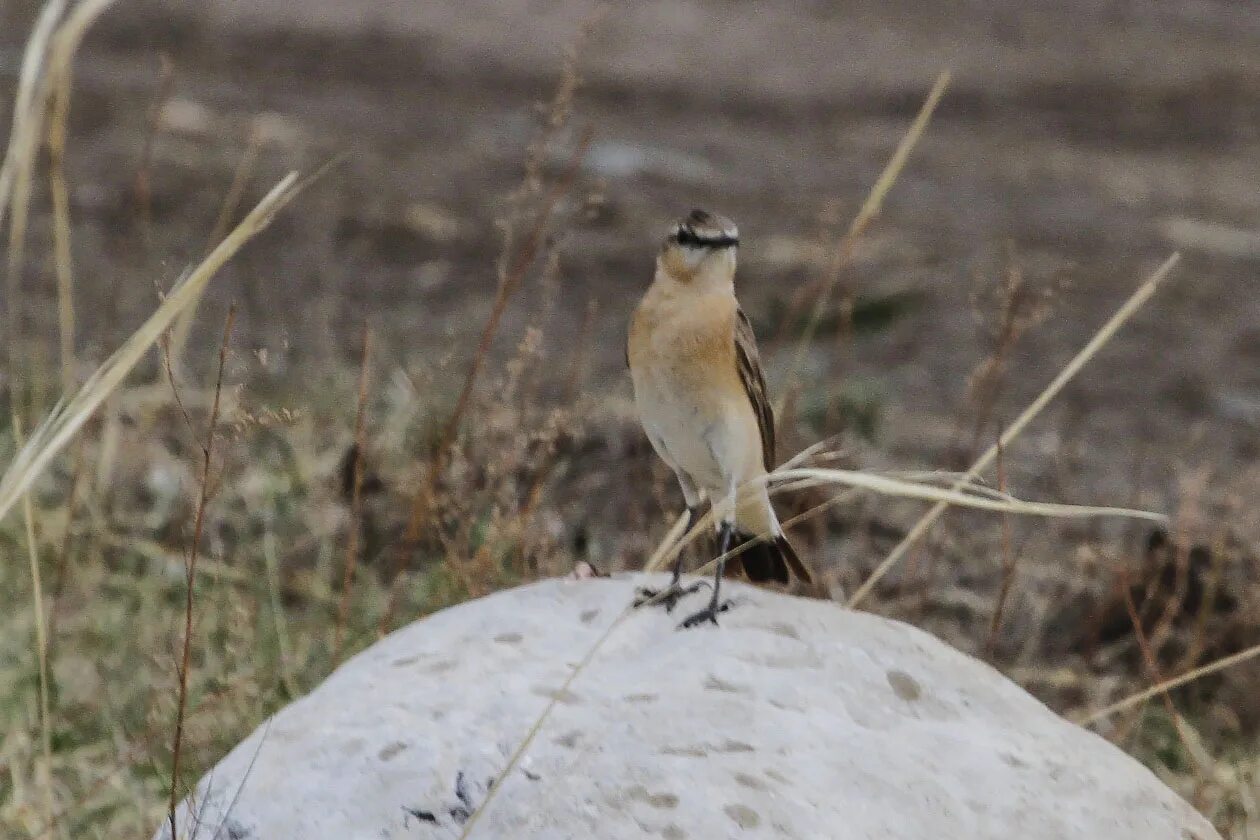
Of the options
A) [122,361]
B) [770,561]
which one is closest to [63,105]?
[122,361]

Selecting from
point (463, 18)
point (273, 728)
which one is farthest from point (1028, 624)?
point (463, 18)

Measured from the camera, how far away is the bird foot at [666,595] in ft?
8.57

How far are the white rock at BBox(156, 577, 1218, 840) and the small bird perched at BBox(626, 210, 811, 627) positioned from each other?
55 cm

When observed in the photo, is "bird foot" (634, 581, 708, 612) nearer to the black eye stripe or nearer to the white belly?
the white belly

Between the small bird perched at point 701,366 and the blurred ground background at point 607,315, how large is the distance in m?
0.21

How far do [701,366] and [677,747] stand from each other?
1.00 metres

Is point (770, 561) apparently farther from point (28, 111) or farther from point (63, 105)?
point (28, 111)

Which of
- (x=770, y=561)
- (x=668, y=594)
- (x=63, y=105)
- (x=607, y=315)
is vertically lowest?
(x=607, y=315)

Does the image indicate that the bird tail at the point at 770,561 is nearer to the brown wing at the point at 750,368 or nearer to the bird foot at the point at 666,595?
the brown wing at the point at 750,368

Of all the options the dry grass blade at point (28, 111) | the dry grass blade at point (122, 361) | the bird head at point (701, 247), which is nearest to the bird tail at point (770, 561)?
the bird head at point (701, 247)

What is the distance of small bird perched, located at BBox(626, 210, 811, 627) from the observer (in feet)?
10.0

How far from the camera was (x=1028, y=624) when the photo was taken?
4.32 m

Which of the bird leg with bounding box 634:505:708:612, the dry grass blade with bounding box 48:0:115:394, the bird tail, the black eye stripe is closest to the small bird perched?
the black eye stripe

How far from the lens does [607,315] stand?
6594mm
